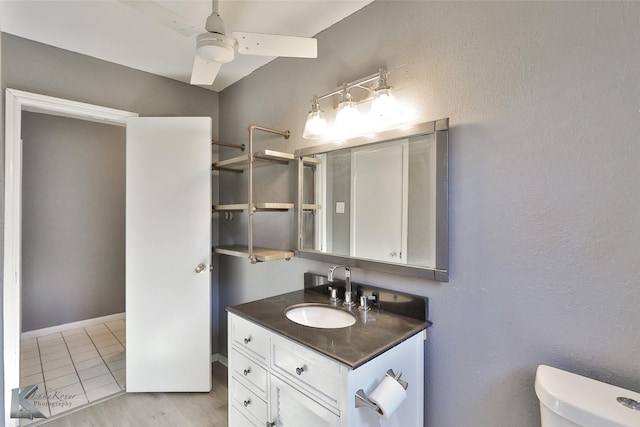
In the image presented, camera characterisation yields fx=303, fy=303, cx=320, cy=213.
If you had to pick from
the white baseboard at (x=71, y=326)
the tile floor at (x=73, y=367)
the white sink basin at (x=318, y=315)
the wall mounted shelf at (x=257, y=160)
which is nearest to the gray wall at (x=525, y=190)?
the white sink basin at (x=318, y=315)

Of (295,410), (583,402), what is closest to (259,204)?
(295,410)

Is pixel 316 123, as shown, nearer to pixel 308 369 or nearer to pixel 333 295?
pixel 333 295

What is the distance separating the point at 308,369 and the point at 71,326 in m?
3.70

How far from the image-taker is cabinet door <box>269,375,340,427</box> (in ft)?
3.46

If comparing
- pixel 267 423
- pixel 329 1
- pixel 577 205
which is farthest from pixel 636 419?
pixel 329 1

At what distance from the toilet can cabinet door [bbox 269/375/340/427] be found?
0.63 metres

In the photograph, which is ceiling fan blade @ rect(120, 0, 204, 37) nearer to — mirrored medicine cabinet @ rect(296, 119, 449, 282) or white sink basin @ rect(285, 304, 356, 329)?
mirrored medicine cabinet @ rect(296, 119, 449, 282)

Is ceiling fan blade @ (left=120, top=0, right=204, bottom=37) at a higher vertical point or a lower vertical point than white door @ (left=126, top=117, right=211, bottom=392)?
higher

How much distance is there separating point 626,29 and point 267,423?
1.88m

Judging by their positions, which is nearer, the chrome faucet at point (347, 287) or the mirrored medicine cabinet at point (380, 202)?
the mirrored medicine cabinet at point (380, 202)

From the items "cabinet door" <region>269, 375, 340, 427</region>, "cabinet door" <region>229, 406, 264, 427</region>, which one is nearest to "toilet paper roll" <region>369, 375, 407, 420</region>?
"cabinet door" <region>269, 375, 340, 427</region>

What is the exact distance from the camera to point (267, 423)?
51.2 inches

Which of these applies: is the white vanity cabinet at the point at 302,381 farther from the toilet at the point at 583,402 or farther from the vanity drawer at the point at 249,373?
the toilet at the point at 583,402

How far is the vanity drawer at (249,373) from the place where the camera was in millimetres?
1328
